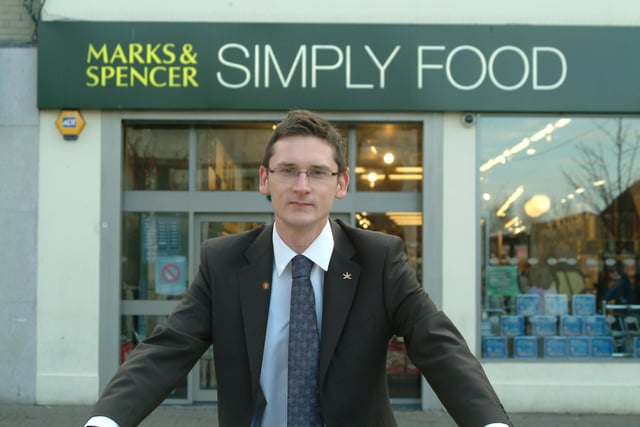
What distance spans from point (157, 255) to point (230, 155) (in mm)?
1488

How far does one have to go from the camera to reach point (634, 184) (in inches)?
297

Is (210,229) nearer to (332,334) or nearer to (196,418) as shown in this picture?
(196,418)

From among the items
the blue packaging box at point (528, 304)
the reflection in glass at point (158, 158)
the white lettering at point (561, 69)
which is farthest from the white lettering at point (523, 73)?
the reflection in glass at point (158, 158)

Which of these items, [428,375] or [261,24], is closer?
[428,375]

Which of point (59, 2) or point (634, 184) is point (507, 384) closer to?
point (634, 184)

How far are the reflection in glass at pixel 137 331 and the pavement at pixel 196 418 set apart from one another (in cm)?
25

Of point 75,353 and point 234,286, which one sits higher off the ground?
point 234,286

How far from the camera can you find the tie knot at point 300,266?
2.33 metres

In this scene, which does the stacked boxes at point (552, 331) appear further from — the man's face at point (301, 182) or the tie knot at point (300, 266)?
the man's face at point (301, 182)

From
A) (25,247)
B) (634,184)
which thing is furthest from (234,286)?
(634,184)

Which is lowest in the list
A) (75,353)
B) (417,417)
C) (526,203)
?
(417,417)

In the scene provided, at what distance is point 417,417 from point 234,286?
5374 millimetres

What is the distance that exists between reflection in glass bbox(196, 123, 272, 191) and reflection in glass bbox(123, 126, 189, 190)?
21 cm

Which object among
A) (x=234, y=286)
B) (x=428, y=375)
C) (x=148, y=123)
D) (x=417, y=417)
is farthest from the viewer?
(x=148, y=123)
